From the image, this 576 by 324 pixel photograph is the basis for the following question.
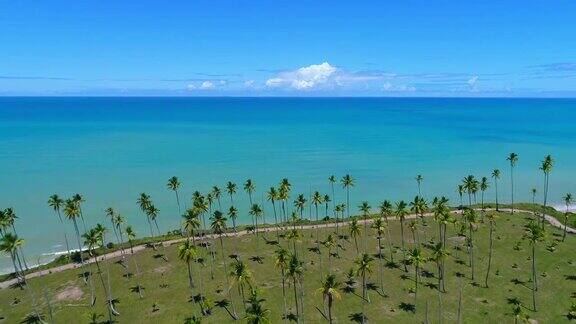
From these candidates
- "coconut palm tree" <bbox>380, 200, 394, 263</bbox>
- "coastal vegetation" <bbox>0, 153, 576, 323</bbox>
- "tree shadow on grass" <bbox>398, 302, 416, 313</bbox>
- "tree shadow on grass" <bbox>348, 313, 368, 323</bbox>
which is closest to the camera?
"tree shadow on grass" <bbox>348, 313, 368, 323</bbox>

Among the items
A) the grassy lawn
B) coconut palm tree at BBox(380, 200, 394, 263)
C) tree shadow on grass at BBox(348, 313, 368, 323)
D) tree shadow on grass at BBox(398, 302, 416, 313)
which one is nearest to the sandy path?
the grassy lawn

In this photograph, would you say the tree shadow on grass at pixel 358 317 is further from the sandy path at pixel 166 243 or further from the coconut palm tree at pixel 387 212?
the sandy path at pixel 166 243

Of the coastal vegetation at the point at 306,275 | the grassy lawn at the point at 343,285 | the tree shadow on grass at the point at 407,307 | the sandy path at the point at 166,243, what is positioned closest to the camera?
the coastal vegetation at the point at 306,275

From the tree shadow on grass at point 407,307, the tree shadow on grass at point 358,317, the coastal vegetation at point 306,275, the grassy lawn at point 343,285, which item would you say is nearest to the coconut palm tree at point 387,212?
the coastal vegetation at point 306,275

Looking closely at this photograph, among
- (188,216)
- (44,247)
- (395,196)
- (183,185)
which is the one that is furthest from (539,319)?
(183,185)

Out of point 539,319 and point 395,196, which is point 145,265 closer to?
point 539,319

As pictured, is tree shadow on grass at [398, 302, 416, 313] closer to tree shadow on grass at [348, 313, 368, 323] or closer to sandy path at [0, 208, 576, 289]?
tree shadow on grass at [348, 313, 368, 323]
